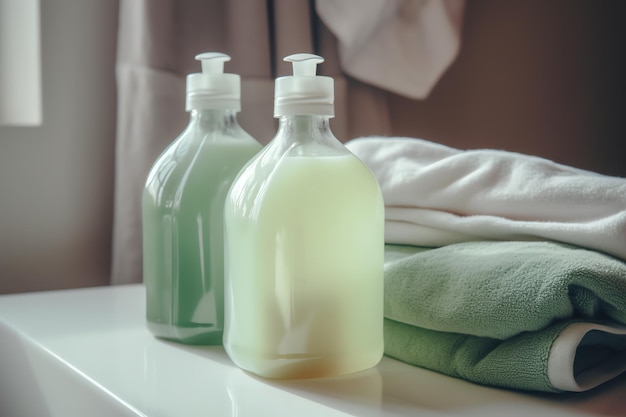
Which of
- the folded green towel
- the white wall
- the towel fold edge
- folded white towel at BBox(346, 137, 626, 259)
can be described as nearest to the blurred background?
the white wall

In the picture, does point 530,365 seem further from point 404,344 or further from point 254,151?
point 254,151

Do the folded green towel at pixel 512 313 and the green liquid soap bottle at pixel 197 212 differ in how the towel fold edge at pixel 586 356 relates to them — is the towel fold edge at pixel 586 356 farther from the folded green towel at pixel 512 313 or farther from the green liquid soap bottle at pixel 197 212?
the green liquid soap bottle at pixel 197 212

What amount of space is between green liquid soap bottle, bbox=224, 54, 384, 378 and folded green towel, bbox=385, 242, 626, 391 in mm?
47

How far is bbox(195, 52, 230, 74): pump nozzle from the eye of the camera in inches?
26.1

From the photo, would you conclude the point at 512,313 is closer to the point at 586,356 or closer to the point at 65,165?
the point at 586,356

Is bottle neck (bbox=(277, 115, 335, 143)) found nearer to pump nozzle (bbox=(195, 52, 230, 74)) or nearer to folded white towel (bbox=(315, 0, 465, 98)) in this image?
pump nozzle (bbox=(195, 52, 230, 74))

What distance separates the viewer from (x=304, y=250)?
0.54 meters

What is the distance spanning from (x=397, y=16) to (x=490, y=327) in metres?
0.77

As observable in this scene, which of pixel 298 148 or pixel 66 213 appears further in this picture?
pixel 66 213

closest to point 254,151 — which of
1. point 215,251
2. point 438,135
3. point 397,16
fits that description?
point 215,251

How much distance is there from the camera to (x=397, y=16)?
1.20 meters

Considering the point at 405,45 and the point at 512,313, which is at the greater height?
the point at 405,45

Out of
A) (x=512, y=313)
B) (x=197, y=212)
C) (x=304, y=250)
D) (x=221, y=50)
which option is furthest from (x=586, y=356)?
(x=221, y=50)

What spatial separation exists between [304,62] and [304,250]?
0.48 feet
